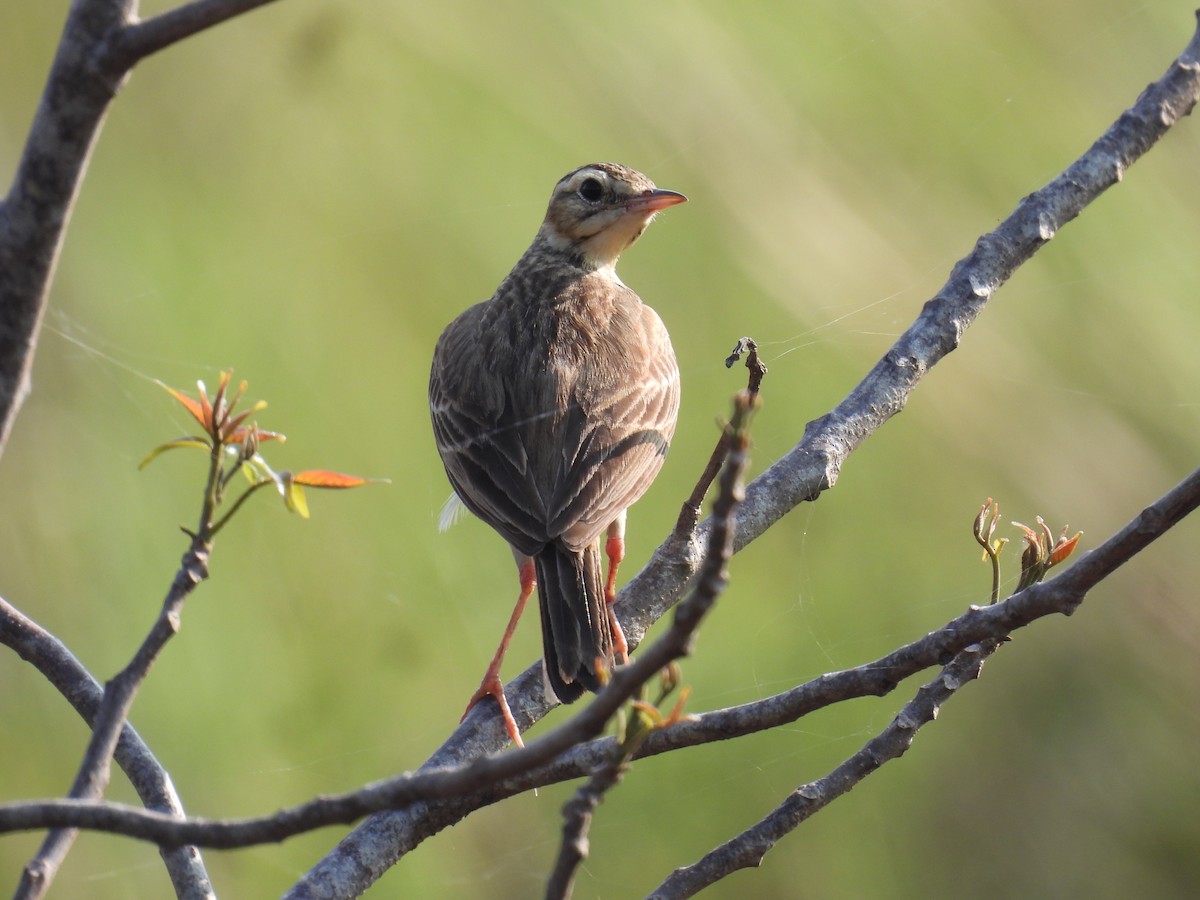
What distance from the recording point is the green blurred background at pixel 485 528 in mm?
4824

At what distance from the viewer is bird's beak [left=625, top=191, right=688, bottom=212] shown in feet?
12.9

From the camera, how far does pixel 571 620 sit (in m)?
2.85

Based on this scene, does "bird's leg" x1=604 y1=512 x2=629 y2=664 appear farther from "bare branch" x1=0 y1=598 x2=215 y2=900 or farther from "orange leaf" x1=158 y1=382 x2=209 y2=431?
"orange leaf" x1=158 y1=382 x2=209 y2=431

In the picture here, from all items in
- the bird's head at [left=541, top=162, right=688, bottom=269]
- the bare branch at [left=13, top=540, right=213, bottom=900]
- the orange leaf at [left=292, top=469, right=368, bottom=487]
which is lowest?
the bare branch at [left=13, top=540, right=213, bottom=900]

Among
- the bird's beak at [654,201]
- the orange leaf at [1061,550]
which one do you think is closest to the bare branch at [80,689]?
the orange leaf at [1061,550]

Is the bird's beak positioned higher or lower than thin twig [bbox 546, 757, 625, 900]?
higher

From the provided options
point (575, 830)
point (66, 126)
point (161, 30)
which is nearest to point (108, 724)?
point (575, 830)

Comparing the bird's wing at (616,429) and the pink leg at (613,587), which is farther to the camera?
the bird's wing at (616,429)

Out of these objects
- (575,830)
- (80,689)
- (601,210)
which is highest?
(601,210)

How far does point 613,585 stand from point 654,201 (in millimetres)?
1282

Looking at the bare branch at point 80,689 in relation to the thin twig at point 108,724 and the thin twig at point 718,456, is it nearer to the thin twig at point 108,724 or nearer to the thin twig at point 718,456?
the thin twig at point 108,724

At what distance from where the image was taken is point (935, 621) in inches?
207

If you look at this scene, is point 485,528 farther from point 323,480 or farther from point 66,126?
point 66,126

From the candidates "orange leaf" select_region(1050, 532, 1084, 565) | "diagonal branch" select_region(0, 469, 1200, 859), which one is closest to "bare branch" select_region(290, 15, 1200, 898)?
"orange leaf" select_region(1050, 532, 1084, 565)
